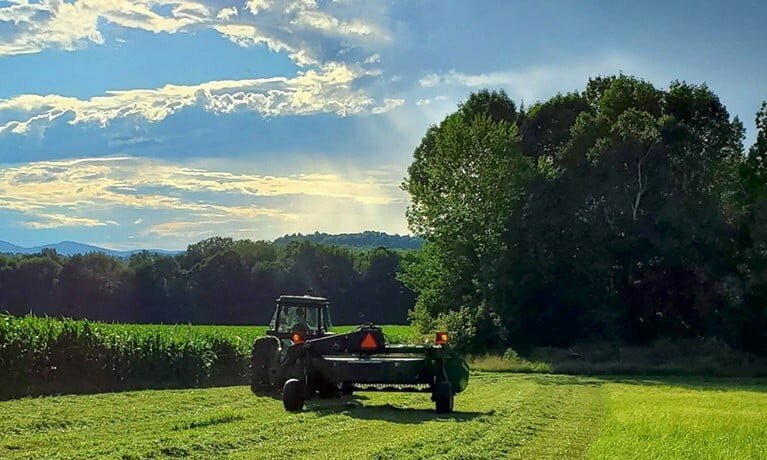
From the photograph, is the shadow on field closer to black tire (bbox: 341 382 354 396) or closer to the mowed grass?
the mowed grass

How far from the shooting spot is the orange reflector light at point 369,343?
19.8m

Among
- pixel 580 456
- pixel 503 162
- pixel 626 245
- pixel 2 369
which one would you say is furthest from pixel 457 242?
pixel 580 456

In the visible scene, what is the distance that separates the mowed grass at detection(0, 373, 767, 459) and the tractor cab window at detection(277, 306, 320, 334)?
211 centimetres

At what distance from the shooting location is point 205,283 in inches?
3268

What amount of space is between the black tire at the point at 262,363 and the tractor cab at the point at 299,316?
1.04 meters

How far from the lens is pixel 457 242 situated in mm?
50000

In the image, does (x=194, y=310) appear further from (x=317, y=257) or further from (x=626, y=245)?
(x=626, y=245)

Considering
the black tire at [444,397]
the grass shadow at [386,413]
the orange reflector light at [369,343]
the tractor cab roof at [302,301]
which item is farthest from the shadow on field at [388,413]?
the tractor cab roof at [302,301]

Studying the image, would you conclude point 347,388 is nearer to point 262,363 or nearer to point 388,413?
point 262,363

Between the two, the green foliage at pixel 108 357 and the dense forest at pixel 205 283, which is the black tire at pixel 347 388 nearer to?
the green foliage at pixel 108 357

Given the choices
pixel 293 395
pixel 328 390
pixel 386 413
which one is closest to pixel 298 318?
pixel 328 390

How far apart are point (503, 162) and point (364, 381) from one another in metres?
32.8

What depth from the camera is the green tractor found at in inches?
720

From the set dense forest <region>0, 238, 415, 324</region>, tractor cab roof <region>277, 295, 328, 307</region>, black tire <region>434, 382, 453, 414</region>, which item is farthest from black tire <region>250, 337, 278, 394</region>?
dense forest <region>0, 238, 415, 324</region>
